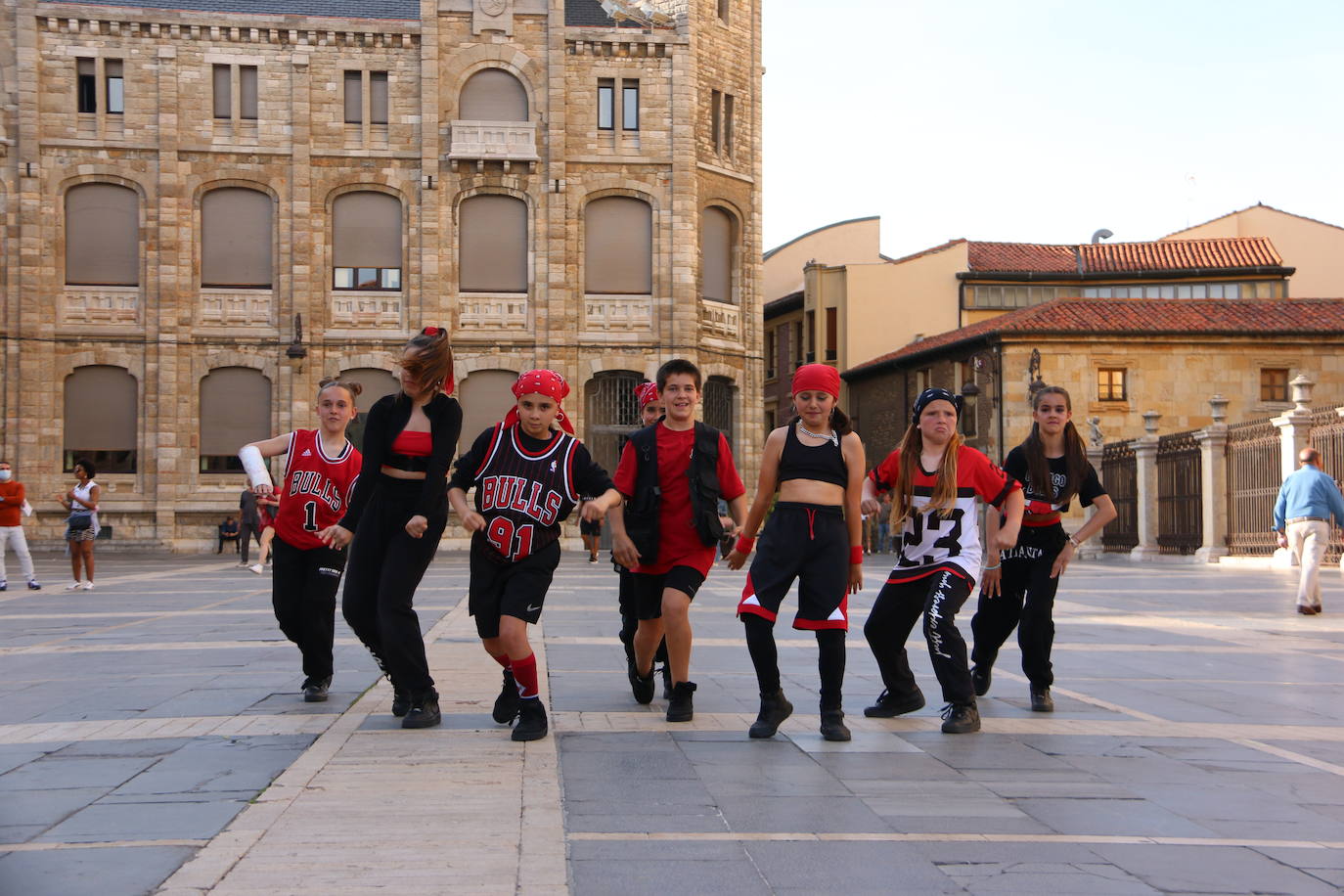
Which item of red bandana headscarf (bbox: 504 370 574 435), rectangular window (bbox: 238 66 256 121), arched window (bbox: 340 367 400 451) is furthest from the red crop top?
rectangular window (bbox: 238 66 256 121)

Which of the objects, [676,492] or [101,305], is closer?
[676,492]

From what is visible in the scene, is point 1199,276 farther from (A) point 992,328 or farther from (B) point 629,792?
(B) point 629,792

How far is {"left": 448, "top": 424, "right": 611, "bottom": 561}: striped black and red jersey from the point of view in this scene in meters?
6.96

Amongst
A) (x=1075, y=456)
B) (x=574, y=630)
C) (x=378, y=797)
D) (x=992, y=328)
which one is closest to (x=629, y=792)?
(x=378, y=797)

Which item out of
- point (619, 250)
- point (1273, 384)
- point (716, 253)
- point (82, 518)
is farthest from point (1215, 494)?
point (82, 518)

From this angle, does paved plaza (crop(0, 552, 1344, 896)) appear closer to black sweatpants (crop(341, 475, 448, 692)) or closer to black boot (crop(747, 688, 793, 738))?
black boot (crop(747, 688, 793, 738))

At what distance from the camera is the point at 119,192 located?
37750 millimetres

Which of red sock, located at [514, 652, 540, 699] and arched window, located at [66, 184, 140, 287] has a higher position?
arched window, located at [66, 184, 140, 287]

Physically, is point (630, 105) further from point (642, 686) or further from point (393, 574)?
point (393, 574)

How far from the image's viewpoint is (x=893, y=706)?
774 cm

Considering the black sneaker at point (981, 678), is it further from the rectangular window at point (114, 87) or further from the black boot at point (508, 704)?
the rectangular window at point (114, 87)

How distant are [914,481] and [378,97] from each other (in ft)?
110

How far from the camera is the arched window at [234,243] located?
38.1 meters

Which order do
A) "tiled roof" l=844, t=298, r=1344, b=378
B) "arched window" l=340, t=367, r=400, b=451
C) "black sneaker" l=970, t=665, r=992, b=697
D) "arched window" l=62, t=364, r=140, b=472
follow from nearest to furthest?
1. "black sneaker" l=970, t=665, r=992, b=697
2. "arched window" l=62, t=364, r=140, b=472
3. "arched window" l=340, t=367, r=400, b=451
4. "tiled roof" l=844, t=298, r=1344, b=378
